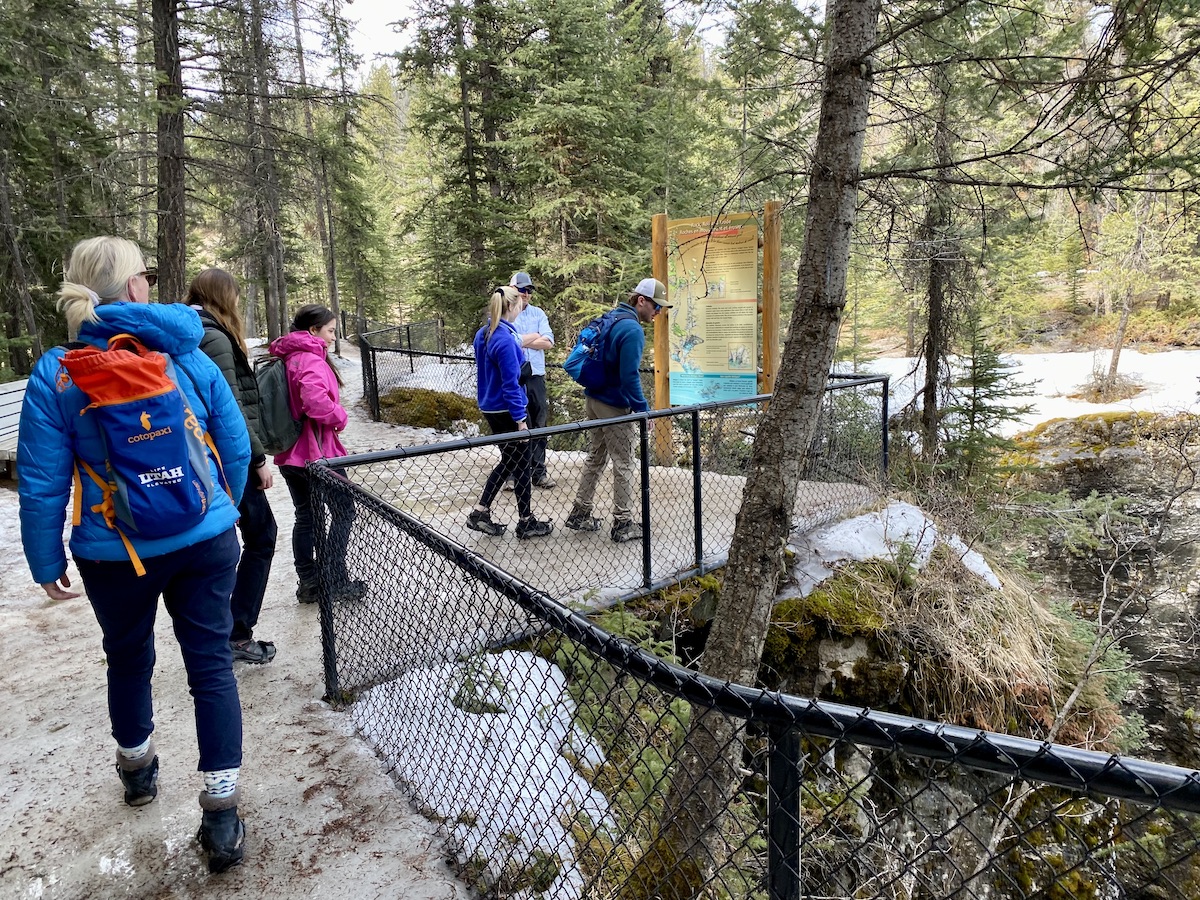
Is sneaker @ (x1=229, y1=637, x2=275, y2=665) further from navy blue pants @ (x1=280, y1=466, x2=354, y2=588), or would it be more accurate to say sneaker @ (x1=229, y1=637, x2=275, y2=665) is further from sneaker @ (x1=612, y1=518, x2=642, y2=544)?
sneaker @ (x1=612, y1=518, x2=642, y2=544)

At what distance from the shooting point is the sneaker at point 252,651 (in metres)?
3.60

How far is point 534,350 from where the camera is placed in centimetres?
621

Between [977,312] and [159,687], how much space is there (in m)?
10.2

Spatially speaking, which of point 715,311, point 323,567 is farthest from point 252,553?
point 715,311

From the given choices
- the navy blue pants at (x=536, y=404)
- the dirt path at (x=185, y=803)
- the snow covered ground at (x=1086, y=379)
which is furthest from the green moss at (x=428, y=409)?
the snow covered ground at (x=1086, y=379)

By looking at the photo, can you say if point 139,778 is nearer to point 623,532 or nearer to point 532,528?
point 532,528

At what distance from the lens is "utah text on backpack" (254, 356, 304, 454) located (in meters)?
3.91

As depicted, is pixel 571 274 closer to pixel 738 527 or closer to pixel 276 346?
pixel 276 346

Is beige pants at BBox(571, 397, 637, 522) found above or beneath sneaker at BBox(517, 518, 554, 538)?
above

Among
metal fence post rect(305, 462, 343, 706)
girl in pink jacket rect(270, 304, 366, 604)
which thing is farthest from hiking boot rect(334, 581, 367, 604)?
metal fence post rect(305, 462, 343, 706)

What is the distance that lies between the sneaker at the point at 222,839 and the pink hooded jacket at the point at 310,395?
2.05m

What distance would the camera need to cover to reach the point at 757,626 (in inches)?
109

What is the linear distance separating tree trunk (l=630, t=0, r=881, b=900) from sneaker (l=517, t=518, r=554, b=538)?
2518 mm

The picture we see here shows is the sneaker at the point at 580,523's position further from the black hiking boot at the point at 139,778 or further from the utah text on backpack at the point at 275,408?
the black hiking boot at the point at 139,778
